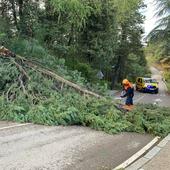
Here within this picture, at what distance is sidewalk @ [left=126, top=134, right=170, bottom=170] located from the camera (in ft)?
26.6

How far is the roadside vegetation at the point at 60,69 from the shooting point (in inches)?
520

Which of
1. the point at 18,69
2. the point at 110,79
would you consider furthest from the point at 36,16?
the point at 110,79

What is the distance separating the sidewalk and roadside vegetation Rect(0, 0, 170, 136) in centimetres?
252

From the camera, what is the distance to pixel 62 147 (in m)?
9.86

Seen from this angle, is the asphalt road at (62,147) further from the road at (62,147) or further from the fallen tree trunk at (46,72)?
the fallen tree trunk at (46,72)

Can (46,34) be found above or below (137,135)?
above

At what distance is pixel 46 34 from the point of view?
27031 mm

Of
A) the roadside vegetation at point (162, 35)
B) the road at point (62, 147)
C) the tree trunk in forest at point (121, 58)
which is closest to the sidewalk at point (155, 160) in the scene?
the road at point (62, 147)

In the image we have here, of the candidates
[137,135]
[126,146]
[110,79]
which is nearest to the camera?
[126,146]

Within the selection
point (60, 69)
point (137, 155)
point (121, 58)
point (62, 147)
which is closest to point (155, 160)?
point (137, 155)

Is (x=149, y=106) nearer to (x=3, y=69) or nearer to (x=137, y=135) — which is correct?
(x=137, y=135)

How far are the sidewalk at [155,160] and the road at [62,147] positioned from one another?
500 mm

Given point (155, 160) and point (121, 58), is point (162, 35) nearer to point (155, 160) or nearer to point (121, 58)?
point (121, 58)

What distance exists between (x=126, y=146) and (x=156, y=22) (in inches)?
1293
